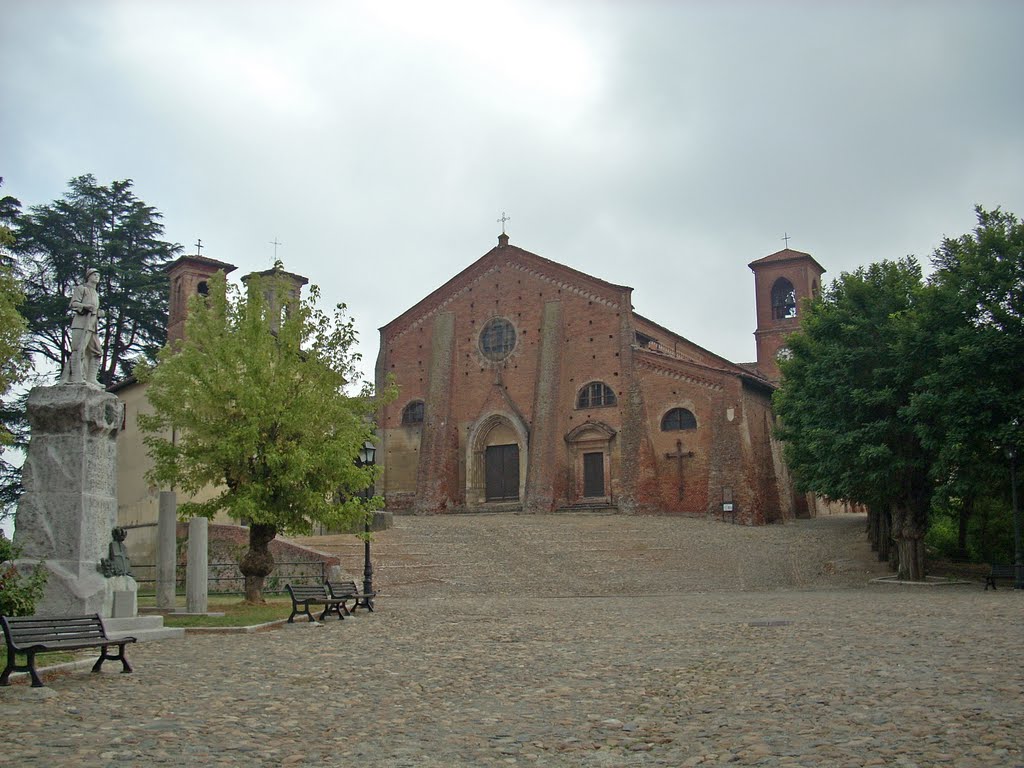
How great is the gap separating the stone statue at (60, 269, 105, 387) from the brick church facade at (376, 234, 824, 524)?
2888cm

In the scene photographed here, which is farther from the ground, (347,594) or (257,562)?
(257,562)

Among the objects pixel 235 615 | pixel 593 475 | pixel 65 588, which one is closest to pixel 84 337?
pixel 65 588

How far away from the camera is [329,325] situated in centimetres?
2041

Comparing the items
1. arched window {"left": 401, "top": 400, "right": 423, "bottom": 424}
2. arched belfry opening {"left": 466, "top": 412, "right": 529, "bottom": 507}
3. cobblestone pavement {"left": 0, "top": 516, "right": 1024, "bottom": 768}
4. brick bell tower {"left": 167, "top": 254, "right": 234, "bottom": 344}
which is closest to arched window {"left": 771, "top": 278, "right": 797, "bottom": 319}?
arched belfry opening {"left": 466, "top": 412, "right": 529, "bottom": 507}

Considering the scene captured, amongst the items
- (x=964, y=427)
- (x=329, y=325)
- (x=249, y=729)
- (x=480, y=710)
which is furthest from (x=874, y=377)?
(x=249, y=729)

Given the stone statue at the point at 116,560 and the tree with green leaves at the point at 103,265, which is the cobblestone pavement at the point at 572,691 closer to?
the stone statue at the point at 116,560

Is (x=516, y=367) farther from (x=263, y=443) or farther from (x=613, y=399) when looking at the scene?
(x=263, y=443)

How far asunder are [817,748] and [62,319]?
3782 cm

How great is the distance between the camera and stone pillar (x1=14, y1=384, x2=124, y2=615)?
39.5 ft

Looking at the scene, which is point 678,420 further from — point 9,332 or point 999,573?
point 9,332

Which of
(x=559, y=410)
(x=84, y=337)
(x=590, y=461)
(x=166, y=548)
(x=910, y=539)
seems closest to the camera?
(x=84, y=337)

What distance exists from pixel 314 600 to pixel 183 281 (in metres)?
27.8

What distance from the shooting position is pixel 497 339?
44.9 meters

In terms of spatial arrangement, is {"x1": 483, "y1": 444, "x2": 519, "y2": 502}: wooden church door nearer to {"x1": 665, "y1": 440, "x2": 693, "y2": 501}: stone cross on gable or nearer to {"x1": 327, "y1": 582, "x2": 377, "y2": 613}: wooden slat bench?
{"x1": 665, "y1": 440, "x2": 693, "y2": 501}: stone cross on gable
